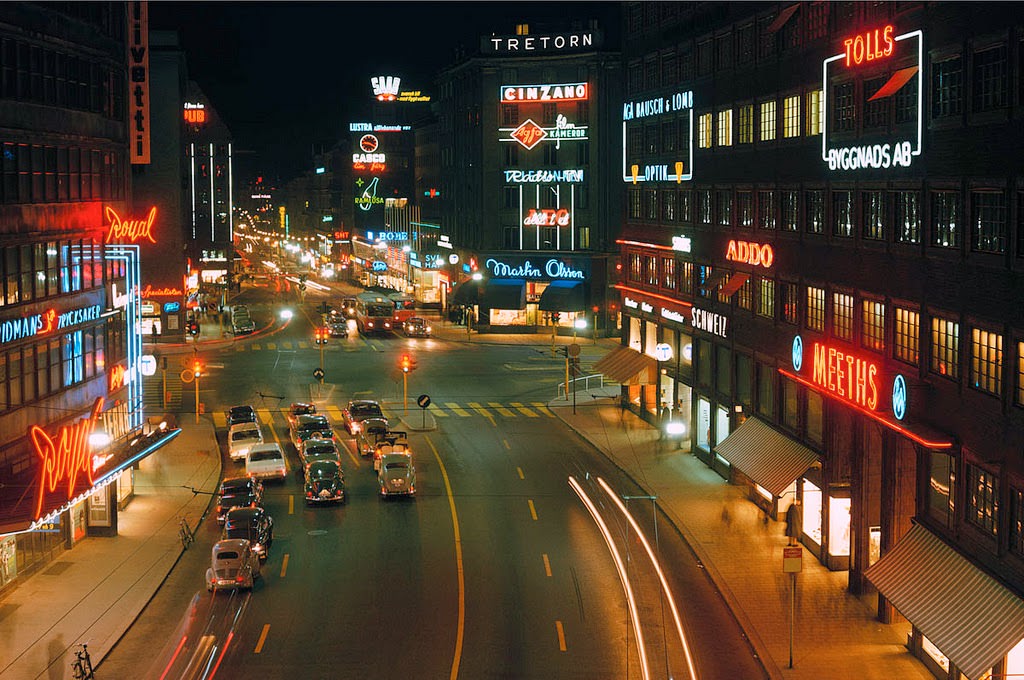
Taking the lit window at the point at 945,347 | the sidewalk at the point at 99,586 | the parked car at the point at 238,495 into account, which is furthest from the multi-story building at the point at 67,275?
the lit window at the point at 945,347

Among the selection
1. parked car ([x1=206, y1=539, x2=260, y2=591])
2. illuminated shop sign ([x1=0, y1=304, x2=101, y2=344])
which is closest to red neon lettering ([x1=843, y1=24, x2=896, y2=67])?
parked car ([x1=206, y1=539, x2=260, y2=591])

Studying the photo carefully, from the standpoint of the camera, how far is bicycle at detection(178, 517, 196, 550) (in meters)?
43.1

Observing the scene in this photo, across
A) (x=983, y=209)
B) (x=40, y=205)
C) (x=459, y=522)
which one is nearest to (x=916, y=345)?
(x=983, y=209)

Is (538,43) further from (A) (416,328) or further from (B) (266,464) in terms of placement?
(B) (266,464)

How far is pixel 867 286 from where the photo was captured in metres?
37.5

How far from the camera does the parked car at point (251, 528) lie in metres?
40.6

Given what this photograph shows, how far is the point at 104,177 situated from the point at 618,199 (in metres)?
66.0

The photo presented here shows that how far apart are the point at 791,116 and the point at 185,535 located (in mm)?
25763

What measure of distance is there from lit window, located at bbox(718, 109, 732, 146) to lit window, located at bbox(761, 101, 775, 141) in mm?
4280

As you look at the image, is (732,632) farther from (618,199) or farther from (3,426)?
(618,199)

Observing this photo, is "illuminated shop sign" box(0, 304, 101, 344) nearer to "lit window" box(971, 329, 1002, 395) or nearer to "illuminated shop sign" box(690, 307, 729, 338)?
"illuminated shop sign" box(690, 307, 729, 338)

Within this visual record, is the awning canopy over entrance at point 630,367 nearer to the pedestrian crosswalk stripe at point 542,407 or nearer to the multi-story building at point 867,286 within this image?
the pedestrian crosswalk stripe at point 542,407

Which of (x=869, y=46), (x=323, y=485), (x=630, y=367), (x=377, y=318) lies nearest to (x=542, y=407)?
(x=630, y=367)

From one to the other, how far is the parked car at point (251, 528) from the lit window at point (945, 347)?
2087cm
